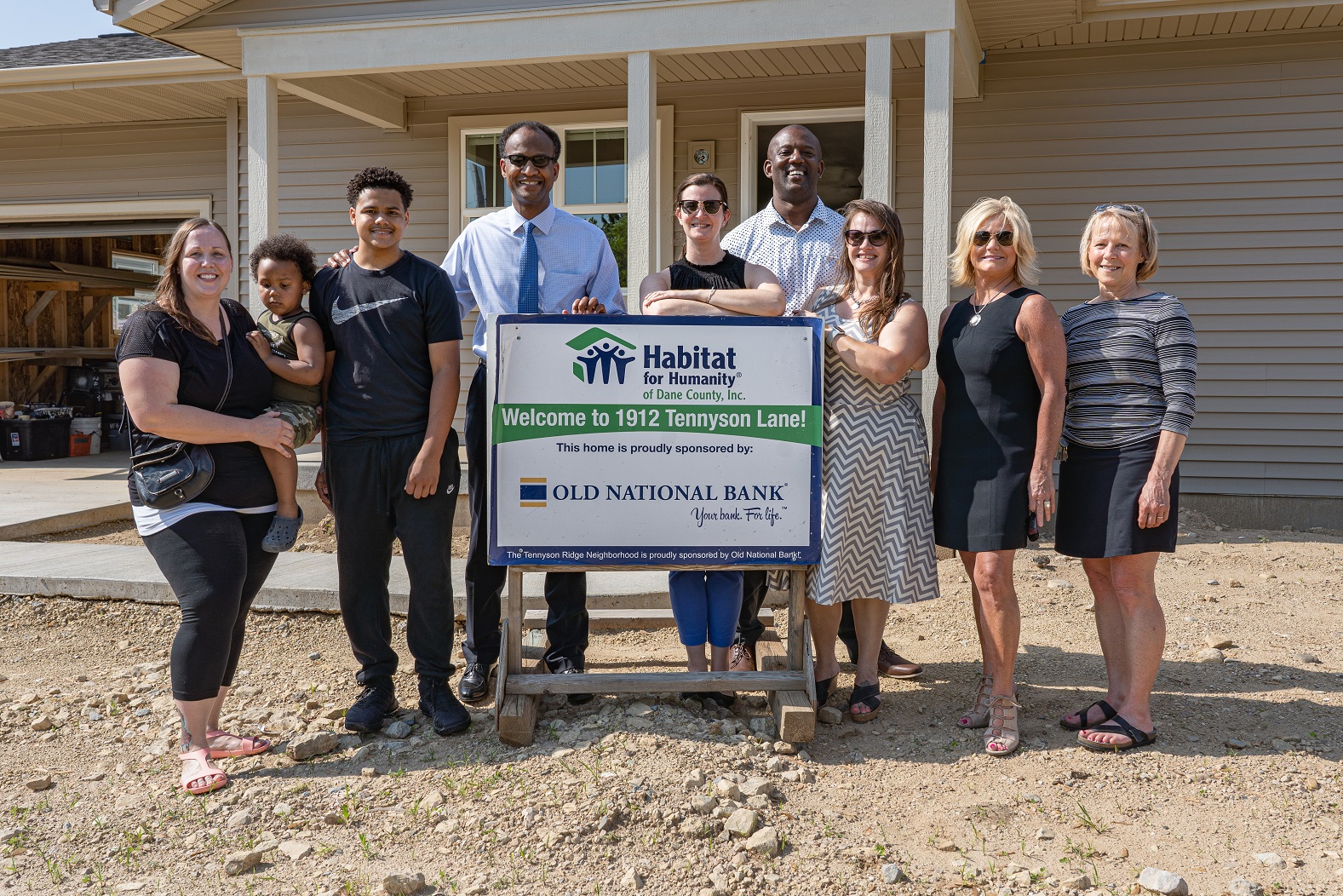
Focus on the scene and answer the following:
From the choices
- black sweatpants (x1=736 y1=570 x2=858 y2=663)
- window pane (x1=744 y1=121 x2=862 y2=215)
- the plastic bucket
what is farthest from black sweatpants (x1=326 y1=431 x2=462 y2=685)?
the plastic bucket

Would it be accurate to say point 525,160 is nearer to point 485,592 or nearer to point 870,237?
point 870,237

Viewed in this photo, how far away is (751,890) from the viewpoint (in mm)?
2686

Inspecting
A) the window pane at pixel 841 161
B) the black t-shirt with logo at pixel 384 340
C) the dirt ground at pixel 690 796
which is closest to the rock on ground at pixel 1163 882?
the dirt ground at pixel 690 796

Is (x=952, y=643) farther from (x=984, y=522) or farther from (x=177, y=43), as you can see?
(x=177, y=43)

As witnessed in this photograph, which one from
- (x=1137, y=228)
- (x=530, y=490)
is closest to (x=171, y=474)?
(x=530, y=490)

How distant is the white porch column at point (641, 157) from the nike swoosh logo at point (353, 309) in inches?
132

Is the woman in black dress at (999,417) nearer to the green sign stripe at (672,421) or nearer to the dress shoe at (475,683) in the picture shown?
the green sign stripe at (672,421)

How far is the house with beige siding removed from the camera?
6.82 metres

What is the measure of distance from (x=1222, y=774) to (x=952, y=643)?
1.64 metres

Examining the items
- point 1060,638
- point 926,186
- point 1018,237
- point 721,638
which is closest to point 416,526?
point 721,638

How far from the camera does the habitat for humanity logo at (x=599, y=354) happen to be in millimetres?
3445

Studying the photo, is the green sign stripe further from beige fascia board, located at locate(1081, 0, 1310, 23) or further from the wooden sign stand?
beige fascia board, located at locate(1081, 0, 1310, 23)

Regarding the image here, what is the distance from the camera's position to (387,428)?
11.8 feet

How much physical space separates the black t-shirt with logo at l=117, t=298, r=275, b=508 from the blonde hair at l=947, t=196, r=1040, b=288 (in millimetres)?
2399
